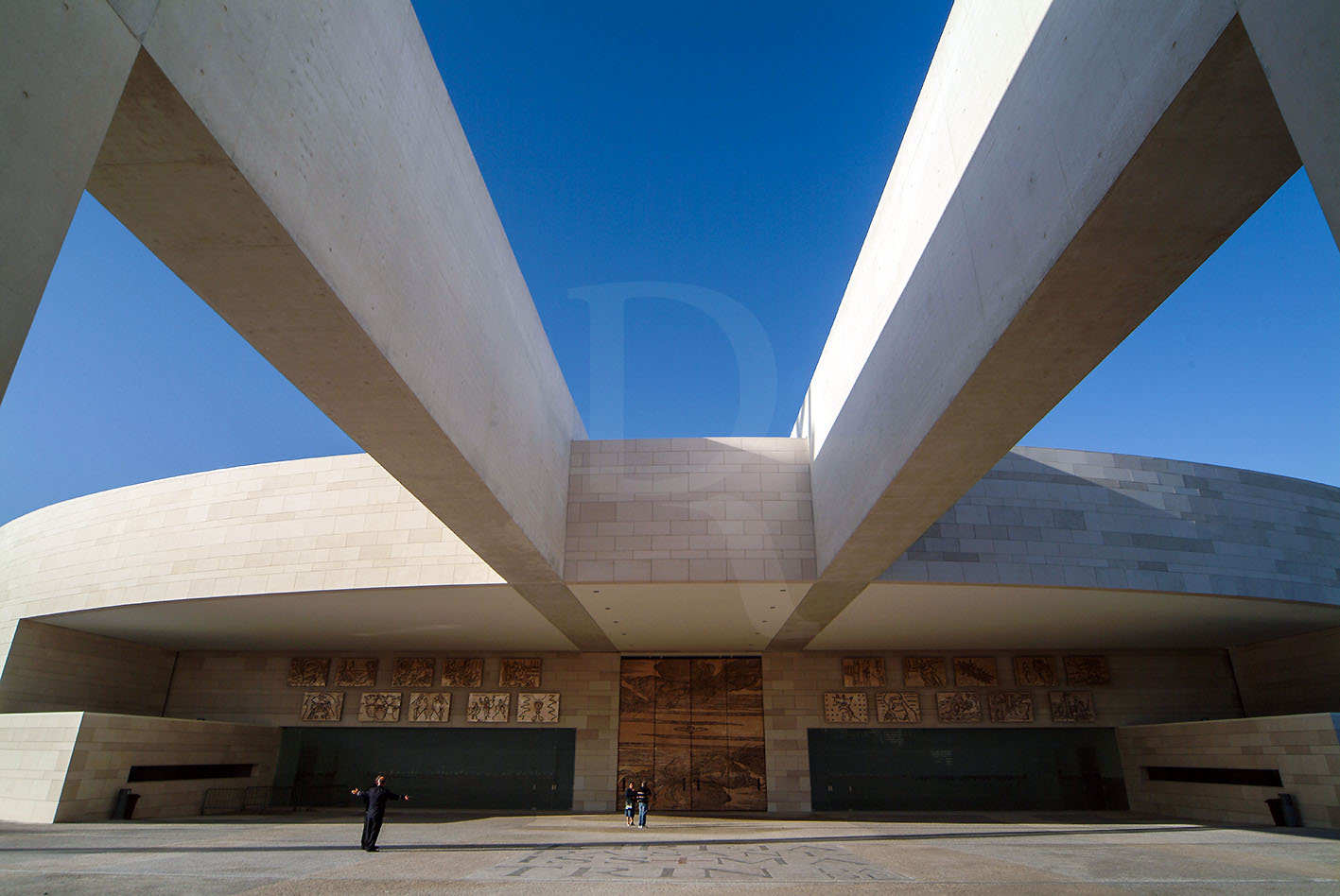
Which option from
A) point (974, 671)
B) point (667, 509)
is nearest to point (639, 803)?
point (667, 509)

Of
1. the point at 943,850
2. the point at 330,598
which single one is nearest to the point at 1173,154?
the point at 943,850

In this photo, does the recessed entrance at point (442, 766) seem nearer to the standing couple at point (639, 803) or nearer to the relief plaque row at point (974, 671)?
the standing couple at point (639, 803)

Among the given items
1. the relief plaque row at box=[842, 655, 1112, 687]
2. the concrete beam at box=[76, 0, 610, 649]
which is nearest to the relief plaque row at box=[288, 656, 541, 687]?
the relief plaque row at box=[842, 655, 1112, 687]

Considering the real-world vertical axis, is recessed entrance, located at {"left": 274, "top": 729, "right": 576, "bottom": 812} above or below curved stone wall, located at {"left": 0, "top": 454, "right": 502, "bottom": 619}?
below

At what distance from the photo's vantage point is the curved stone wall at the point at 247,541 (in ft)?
46.9

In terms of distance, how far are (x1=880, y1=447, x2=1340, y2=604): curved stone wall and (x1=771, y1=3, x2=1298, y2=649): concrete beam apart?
217 inches

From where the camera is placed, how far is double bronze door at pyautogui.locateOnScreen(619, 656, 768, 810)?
65.3 feet

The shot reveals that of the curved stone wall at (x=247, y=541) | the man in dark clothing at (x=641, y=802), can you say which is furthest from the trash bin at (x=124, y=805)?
the man in dark clothing at (x=641, y=802)

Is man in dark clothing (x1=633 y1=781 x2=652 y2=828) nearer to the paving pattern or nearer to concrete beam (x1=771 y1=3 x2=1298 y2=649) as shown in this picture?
the paving pattern

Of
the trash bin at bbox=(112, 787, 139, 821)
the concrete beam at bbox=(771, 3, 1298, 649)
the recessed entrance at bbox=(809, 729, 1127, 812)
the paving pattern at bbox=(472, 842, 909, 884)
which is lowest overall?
the paving pattern at bbox=(472, 842, 909, 884)

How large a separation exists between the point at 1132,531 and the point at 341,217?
15058mm

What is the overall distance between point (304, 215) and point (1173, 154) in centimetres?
510

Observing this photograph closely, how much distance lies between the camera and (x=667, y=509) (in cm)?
1371

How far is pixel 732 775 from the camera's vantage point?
786 inches
